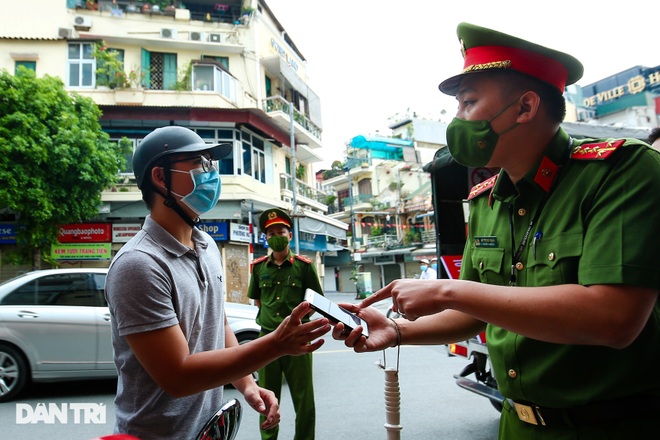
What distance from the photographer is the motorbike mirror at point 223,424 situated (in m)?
1.62

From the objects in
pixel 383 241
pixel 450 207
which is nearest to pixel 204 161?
pixel 450 207

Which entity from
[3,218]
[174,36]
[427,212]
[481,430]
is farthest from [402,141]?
[481,430]

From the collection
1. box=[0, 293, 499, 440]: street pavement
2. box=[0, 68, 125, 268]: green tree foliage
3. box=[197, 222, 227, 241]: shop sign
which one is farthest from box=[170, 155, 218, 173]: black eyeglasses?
box=[197, 222, 227, 241]: shop sign

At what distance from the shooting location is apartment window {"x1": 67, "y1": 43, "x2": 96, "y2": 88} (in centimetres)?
1588

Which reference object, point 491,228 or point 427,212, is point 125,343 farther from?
point 427,212

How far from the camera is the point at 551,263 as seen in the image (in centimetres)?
129

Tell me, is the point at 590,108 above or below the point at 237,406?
above

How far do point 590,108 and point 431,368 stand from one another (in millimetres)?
32307

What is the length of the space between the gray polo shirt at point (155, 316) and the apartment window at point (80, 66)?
55.0 feet

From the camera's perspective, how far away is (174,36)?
17.0 metres

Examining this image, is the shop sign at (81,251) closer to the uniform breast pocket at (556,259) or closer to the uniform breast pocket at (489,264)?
the uniform breast pocket at (489,264)

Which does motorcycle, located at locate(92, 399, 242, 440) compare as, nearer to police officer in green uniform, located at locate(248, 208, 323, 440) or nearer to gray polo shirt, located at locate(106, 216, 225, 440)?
gray polo shirt, located at locate(106, 216, 225, 440)

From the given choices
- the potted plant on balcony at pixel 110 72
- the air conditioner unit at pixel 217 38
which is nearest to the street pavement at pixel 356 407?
the potted plant on balcony at pixel 110 72

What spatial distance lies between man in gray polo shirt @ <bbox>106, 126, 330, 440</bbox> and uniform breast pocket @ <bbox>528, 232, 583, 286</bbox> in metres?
0.66
